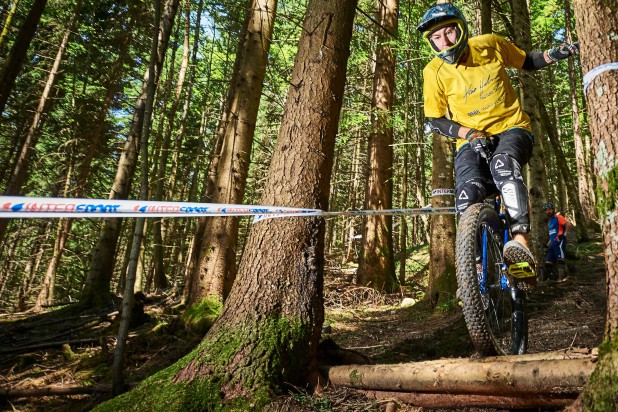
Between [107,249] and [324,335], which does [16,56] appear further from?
[324,335]

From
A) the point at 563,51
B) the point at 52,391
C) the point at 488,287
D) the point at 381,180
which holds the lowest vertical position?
the point at 52,391

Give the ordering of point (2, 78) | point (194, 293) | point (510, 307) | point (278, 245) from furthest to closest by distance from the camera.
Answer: point (194, 293)
point (2, 78)
point (510, 307)
point (278, 245)

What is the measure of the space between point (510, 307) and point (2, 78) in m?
7.70

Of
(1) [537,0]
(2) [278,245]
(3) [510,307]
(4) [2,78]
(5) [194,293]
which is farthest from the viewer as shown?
(1) [537,0]

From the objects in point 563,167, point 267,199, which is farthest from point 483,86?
point 563,167

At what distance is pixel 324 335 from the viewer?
6.77 m

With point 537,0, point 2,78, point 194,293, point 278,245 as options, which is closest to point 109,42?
point 2,78

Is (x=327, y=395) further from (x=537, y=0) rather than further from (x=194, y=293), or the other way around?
(x=537, y=0)

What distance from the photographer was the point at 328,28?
3926 millimetres

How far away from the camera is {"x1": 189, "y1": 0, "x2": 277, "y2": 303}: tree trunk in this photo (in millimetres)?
7340

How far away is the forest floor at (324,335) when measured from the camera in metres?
4.23

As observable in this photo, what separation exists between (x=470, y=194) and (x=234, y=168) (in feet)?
17.0

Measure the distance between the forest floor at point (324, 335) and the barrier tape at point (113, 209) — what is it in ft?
4.43

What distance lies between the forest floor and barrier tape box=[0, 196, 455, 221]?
1.35 m
